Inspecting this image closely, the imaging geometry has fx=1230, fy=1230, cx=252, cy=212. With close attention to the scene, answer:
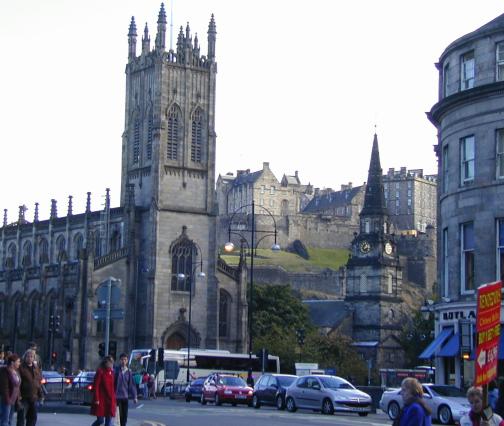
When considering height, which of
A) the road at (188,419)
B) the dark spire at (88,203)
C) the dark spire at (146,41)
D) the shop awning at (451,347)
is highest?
the dark spire at (146,41)

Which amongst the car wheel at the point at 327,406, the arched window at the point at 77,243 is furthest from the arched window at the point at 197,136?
the car wheel at the point at 327,406

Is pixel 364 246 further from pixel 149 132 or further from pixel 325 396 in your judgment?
pixel 325 396

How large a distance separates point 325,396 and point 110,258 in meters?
57.0

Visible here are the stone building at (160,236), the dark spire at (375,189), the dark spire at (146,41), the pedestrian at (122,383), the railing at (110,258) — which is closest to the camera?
the pedestrian at (122,383)

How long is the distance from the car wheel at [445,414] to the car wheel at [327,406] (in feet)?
20.9

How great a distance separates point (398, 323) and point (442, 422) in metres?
119

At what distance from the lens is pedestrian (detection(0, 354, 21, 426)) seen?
→ 21516 mm

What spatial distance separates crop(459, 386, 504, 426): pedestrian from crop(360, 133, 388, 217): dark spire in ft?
462

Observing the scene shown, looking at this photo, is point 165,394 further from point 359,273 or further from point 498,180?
point 359,273

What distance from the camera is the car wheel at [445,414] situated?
35.6 m

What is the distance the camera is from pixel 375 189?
160 meters

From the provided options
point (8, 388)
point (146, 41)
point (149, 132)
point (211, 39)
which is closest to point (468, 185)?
point (8, 388)

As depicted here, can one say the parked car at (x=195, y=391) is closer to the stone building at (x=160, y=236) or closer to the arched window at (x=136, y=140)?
the stone building at (x=160, y=236)

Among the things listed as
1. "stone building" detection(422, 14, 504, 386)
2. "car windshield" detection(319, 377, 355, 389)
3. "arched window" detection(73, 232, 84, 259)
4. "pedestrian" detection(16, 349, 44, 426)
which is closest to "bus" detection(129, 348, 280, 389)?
"arched window" detection(73, 232, 84, 259)
